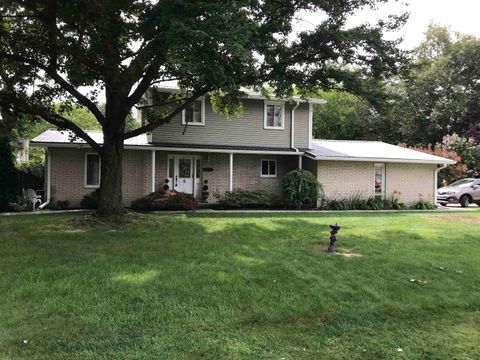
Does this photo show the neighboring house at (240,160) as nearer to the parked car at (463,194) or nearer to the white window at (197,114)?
the white window at (197,114)

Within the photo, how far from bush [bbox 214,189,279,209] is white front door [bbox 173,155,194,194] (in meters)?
1.65

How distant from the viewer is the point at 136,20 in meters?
11.8

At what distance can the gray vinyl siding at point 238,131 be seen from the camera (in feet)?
65.4

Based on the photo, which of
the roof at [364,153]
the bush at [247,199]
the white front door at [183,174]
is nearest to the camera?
the bush at [247,199]

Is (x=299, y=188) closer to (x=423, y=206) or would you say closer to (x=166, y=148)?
(x=166, y=148)

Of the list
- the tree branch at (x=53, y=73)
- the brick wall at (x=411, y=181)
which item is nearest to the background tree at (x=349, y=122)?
the brick wall at (x=411, y=181)

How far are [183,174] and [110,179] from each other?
776 cm

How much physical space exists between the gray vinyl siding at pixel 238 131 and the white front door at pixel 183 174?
93 centimetres

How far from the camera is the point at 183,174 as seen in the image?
20.5 metres

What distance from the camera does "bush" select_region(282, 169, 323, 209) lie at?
19.3 metres

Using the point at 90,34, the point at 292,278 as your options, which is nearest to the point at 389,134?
the point at 90,34

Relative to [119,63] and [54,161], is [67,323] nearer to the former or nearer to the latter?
[119,63]

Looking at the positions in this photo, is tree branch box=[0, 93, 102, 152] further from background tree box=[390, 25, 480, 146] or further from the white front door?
background tree box=[390, 25, 480, 146]

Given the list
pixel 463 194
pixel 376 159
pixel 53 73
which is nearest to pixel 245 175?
pixel 376 159
